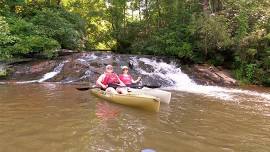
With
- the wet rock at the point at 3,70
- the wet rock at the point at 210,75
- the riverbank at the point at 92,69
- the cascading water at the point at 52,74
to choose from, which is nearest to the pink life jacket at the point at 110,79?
the riverbank at the point at 92,69

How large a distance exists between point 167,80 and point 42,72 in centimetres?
582

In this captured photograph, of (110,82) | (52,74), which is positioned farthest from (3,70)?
(110,82)

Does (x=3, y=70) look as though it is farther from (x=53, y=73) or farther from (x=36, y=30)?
(x=36, y=30)

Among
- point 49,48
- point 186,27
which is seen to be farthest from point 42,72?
point 186,27

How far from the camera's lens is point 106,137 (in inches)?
261

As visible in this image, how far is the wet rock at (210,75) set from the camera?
1742 centimetres

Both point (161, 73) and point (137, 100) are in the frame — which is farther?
point (161, 73)

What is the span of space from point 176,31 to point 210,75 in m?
4.60

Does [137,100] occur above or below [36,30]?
below

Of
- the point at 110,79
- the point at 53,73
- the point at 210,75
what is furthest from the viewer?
the point at 210,75

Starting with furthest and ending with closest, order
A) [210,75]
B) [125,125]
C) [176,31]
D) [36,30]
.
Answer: [176,31] → [36,30] → [210,75] → [125,125]

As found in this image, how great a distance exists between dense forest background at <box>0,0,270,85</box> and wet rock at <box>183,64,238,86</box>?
26.2 inches

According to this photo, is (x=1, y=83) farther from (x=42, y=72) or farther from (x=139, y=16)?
(x=139, y=16)

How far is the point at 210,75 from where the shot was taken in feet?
58.7
